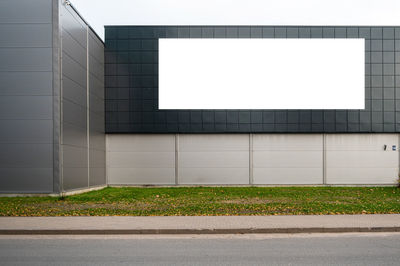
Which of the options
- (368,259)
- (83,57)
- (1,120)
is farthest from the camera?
(83,57)

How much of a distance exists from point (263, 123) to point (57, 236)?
1767cm

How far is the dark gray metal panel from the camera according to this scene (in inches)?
731

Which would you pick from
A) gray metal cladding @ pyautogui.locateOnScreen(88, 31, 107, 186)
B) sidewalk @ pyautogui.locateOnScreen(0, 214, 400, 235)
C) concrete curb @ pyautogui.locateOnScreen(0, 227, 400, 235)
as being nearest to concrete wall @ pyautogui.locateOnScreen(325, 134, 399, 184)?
sidewalk @ pyautogui.locateOnScreen(0, 214, 400, 235)

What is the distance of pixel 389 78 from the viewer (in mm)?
25844

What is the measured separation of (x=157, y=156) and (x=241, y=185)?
5.71 meters

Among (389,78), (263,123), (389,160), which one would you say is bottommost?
(389,160)

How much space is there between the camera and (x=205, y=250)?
8.47 meters

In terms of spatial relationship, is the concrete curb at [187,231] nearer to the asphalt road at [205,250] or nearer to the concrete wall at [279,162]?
the asphalt road at [205,250]

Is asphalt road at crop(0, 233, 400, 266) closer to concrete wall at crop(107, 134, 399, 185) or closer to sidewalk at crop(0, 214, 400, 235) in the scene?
sidewalk at crop(0, 214, 400, 235)

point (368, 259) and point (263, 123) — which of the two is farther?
point (263, 123)

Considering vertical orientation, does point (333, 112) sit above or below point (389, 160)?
above

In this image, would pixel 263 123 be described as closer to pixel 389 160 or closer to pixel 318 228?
pixel 389 160

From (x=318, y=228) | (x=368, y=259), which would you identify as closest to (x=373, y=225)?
(x=318, y=228)

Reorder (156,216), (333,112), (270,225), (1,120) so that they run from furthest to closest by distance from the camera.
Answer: (333,112) → (1,120) → (156,216) → (270,225)
